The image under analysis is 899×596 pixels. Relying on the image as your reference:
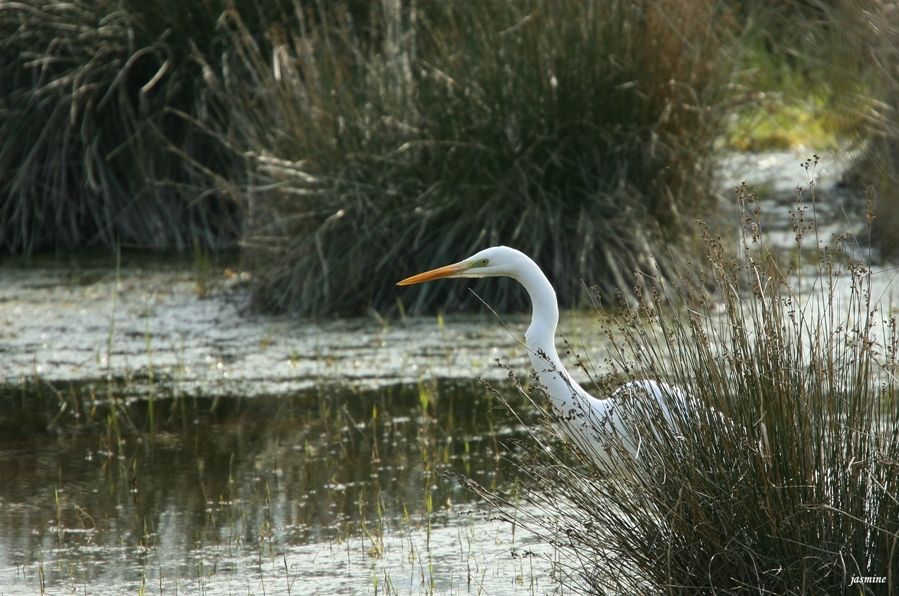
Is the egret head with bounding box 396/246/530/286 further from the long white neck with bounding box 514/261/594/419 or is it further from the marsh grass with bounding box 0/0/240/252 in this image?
the marsh grass with bounding box 0/0/240/252

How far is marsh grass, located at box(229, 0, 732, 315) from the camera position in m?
6.87

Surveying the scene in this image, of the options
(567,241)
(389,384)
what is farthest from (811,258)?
(389,384)

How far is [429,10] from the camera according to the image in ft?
26.4

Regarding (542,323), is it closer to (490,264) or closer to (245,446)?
(490,264)

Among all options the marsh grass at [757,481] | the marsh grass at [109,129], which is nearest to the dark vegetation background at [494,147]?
the marsh grass at [109,129]

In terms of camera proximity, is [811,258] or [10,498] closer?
[10,498]

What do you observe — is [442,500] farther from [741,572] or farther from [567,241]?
[567,241]

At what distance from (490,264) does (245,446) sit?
5.09 feet

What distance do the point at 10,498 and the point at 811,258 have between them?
4.71 m

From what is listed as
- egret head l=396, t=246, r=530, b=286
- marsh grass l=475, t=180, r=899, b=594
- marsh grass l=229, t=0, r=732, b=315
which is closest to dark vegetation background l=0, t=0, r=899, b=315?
marsh grass l=229, t=0, r=732, b=315

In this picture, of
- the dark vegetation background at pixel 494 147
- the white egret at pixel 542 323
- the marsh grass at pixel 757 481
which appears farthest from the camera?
the dark vegetation background at pixel 494 147

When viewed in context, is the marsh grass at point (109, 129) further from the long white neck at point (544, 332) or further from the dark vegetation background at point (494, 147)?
the long white neck at point (544, 332)

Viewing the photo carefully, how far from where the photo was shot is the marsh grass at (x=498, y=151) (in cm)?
687

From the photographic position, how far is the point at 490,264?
4082 millimetres
